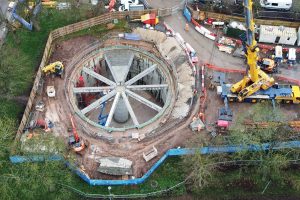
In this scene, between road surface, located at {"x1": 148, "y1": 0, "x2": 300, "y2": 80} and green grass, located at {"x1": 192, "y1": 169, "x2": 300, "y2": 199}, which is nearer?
green grass, located at {"x1": 192, "y1": 169, "x2": 300, "y2": 199}

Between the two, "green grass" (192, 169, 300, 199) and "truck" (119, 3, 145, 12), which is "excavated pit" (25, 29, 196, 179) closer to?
"truck" (119, 3, 145, 12)

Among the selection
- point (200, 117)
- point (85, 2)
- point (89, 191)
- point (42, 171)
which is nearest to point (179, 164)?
point (200, 117)

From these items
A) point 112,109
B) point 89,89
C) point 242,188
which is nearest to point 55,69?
point 89,89

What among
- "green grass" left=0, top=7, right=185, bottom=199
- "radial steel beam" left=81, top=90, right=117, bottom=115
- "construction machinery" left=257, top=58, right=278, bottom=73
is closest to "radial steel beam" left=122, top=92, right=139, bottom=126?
"radial steel beam" left=81, top=90, right=117, bottom=115

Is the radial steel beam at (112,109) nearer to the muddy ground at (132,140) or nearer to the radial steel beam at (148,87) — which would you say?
the radial steel beam at (148,87)

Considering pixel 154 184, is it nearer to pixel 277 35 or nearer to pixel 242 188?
pixel 242 188

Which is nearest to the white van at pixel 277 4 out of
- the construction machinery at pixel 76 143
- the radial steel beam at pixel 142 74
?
→ the radial steel beam at pixel 142 74
